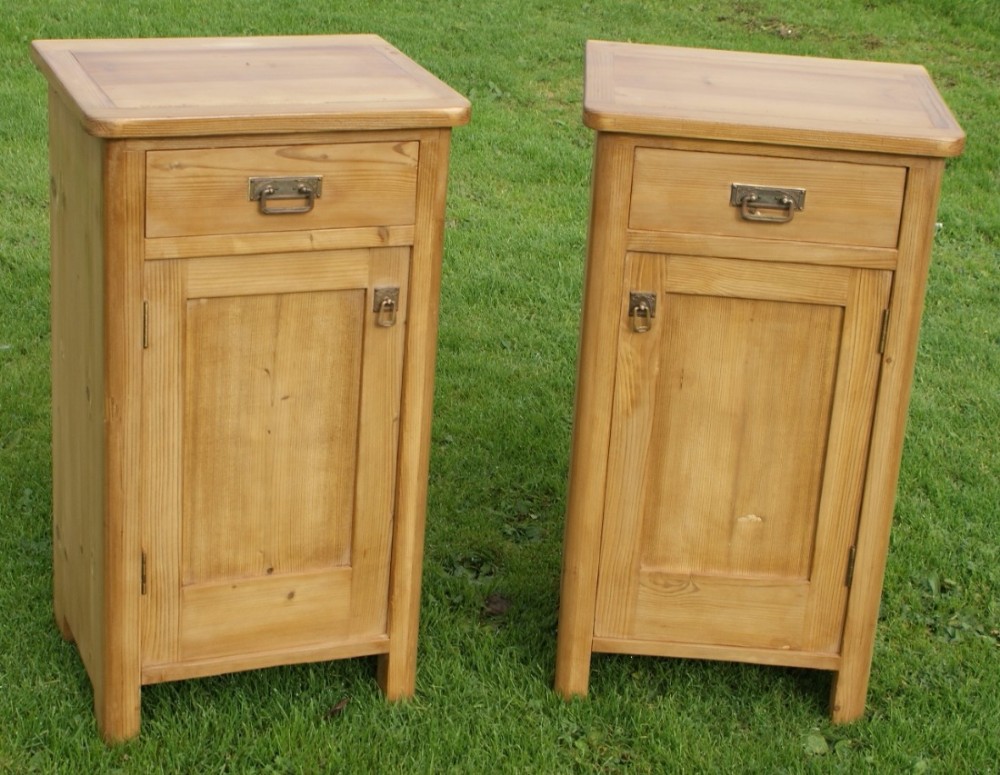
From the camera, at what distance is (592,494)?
3.48 metres

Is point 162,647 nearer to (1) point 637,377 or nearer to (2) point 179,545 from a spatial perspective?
(2) point 179,545

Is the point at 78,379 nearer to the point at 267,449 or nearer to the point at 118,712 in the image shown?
the point at 267,449

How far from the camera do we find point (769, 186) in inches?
125

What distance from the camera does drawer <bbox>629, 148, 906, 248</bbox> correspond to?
3168 millimetres

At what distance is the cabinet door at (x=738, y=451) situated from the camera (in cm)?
330

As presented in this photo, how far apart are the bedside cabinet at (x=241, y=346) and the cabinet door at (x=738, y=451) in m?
0.48

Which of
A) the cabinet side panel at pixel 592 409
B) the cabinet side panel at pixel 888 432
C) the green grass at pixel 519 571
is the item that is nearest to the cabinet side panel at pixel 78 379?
the green grass at pixel 519 571

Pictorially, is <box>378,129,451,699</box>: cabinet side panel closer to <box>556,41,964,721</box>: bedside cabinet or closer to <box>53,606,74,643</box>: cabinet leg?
<box>556,41,964,721</box>: bedside cabinet

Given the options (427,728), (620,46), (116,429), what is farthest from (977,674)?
(116,429)

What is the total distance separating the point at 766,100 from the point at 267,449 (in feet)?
4.31

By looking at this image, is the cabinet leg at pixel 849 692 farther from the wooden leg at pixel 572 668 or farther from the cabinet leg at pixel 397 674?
the cabinet leg at pixel 397 674

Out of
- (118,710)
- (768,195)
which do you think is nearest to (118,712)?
(118,710)

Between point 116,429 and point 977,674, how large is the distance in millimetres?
2195

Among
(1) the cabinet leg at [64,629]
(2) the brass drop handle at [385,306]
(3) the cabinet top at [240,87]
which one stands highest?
(3) the cabinet top at [240,87]
